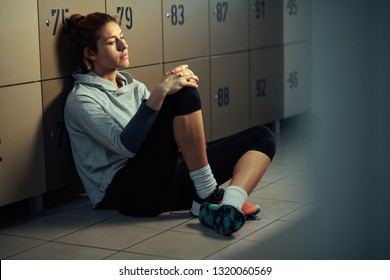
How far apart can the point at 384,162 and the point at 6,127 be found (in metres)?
2.29

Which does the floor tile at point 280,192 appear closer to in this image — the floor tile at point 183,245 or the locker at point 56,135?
the floor tile at point 183,245

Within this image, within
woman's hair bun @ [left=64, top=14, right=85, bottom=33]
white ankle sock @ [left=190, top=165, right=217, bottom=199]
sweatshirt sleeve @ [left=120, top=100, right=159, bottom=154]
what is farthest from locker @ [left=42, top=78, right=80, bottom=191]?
white ankle sock @ [left=190, top=165, right=217, bottom=199]

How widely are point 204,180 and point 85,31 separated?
83 centimetres

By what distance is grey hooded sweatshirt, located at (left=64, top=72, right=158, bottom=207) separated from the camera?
2.60m

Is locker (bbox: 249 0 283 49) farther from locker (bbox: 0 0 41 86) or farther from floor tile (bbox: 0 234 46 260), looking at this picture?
floor tile (bbox: 0 234 46 260)

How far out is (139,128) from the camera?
2496mm

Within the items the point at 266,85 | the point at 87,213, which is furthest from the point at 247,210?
the point at 266,85

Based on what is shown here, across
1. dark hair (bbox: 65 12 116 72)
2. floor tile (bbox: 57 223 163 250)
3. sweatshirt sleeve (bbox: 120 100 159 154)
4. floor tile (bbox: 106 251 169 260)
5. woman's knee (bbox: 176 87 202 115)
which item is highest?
dark hair (bbox: 65 12 116 72)

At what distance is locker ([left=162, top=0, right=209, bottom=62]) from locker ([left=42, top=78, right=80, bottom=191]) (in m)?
0.83

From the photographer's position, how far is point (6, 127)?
8.53 ft

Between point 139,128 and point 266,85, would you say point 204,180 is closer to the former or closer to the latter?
point 139,128

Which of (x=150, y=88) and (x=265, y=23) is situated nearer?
(x=150, y=88)

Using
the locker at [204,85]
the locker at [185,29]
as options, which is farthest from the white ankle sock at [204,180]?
the locker at [204,85]
